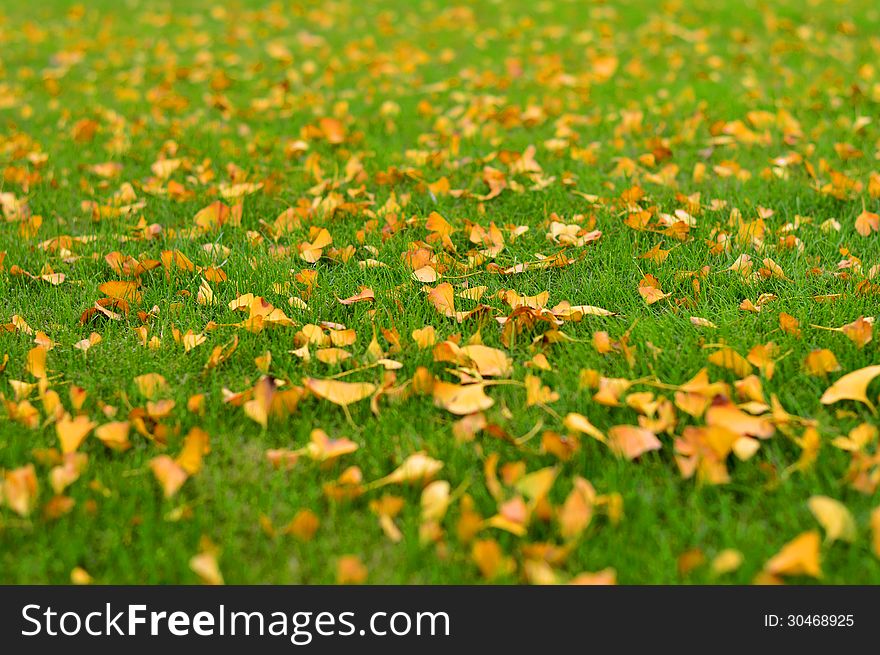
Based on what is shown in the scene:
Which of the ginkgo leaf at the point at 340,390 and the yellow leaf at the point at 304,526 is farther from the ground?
the ginkgo leaf at the point at 340,390

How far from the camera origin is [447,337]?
8.30 ft

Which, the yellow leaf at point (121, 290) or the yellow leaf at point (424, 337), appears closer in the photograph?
the yellow leaf at point (424, 337)

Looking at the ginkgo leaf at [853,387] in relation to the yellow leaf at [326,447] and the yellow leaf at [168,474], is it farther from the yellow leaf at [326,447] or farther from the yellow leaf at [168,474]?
the yellow leaf at [168,474]

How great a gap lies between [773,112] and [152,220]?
11.3 ft

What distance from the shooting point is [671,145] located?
436 cm

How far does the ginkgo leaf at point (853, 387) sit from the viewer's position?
2.10 metres

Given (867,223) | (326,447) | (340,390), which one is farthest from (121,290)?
(867,223)

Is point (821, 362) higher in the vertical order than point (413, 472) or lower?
higher

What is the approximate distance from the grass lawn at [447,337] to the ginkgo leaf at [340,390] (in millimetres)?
12

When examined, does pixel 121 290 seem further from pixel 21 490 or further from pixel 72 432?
pixel 21 490

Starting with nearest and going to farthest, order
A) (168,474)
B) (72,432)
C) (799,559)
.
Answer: (799,559) < (168,474) < (72,432)

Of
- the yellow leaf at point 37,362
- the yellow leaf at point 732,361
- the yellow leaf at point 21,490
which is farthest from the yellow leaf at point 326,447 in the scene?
the yellow leaf at point 732,361

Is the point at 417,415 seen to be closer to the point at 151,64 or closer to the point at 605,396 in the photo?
the point at 605,396

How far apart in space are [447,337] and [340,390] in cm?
43
